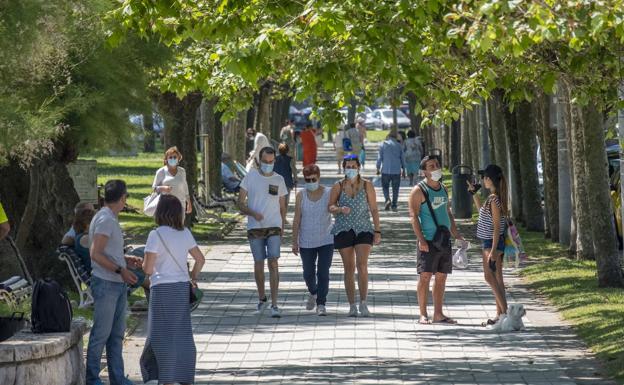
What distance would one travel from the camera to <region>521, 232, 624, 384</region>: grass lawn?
13009mm

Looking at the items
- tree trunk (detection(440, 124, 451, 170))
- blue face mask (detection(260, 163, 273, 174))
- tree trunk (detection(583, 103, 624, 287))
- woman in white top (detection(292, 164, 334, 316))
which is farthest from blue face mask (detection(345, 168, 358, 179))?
tree trunk (detection(440, 124, 451, 170))

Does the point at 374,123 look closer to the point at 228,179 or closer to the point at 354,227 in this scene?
the point at 228,179

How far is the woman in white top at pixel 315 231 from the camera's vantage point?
15375mm

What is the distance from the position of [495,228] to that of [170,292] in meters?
4.68

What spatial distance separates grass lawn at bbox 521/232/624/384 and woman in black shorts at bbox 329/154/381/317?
7.09 ft

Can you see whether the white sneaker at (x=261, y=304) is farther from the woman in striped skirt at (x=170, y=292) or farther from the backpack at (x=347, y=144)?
the backpack at (x=347, y=144)

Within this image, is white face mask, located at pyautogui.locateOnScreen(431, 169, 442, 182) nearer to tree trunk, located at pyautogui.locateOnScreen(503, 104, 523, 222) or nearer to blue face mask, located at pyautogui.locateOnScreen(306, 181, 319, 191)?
blue face mask, located at pyautogui.locateOnScreen(306, 181, 319, 191)

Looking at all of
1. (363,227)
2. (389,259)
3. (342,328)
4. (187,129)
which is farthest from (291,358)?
(187,129)

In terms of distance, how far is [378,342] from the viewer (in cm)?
1365

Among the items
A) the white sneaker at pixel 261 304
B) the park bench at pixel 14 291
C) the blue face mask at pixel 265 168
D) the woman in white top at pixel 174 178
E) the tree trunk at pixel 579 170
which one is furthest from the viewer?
the woman in white top at pixel 174 178

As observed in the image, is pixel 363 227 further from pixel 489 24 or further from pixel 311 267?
pixel 489 24

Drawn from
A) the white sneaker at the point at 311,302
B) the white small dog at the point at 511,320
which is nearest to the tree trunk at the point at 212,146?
the white sneaker at the point at 311,302

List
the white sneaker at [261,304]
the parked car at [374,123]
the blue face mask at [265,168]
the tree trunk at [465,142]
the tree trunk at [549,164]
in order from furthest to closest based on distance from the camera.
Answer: the parked car at [374,123] < the tree trunk at [465,142] < the tree trunk at [549,164] < the white sneaker at [261,304] < the blue face mask at [265,168]

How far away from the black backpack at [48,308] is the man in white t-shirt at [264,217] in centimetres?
526
